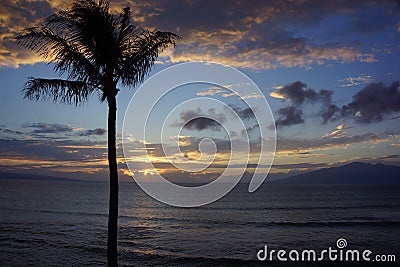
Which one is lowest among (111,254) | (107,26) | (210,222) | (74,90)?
(210,222)

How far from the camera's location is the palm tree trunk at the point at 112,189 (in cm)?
895

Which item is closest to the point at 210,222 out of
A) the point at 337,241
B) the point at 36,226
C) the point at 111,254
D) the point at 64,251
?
the point at 337,241

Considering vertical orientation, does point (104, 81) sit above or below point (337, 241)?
above

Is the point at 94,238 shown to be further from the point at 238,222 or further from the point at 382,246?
the point at 382,246

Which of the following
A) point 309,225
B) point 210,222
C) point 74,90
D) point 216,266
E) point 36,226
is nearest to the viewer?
point 74,90

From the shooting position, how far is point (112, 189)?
362 inches

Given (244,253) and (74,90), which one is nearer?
Answer: (74,90)

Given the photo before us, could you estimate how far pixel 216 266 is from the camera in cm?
2130

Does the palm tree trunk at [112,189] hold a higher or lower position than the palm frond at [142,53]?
lower

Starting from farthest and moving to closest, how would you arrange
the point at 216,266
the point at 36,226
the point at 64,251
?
the point at 36,226, the point at 64,251, the point at 216,266

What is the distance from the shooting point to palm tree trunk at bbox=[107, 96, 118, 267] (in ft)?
29.4

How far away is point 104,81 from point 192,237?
1024 inches

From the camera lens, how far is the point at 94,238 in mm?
30250

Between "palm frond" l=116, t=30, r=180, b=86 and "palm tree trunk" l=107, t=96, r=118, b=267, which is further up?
"palm frond" l=116, t=30, r=180, b=86
